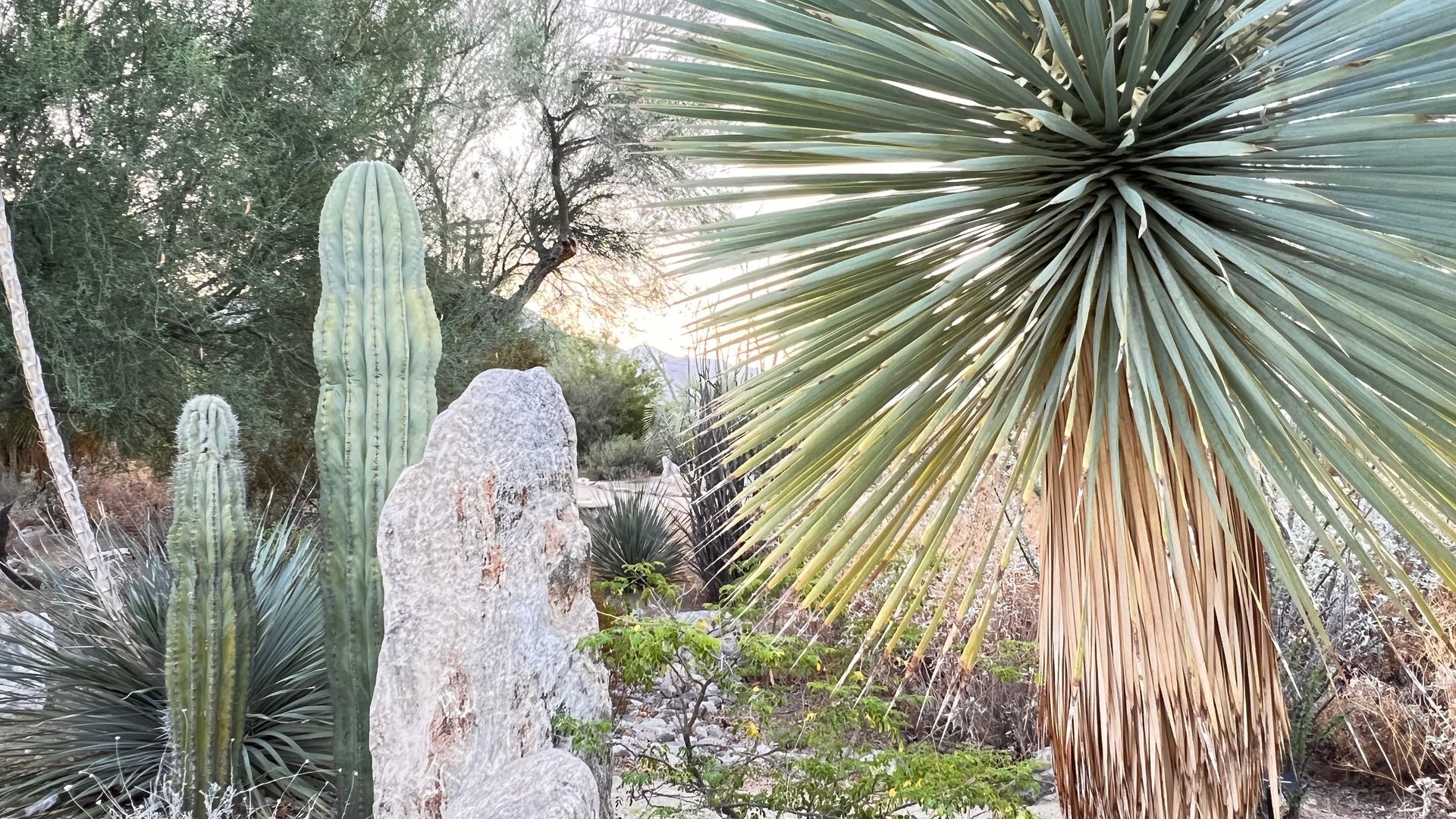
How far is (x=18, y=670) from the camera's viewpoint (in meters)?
3.89

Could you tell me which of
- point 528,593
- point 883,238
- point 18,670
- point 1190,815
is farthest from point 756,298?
point 18,670

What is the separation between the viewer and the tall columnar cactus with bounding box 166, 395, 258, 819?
9.99 feet

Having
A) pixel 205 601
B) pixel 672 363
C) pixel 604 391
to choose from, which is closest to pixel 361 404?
pixel 205 601

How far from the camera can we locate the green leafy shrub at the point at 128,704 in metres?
3.32

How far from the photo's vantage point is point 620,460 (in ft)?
39.8

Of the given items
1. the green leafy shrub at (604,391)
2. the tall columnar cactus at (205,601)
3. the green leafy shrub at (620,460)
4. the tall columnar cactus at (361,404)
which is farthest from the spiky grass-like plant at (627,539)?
the green leafy shrub at (604,391)

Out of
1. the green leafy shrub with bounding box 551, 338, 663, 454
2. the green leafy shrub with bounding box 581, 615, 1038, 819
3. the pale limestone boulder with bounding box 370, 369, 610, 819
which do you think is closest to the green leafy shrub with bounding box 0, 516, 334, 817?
the pale limestone boulder with bounding box 370, 369, 610, 819

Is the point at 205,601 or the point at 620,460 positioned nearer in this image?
the point at 205,601

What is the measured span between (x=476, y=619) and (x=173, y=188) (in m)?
4.79

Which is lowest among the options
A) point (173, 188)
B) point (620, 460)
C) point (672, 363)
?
point (620, 460)

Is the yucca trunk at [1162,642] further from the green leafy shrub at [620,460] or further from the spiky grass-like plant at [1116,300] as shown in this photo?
the green leafy shrub at [620,460]

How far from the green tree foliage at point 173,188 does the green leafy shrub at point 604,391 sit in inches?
229

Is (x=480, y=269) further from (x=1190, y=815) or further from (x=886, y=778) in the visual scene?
(x=1190, y=815)

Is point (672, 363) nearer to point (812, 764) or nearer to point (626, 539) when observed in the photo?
point (626, 539)
